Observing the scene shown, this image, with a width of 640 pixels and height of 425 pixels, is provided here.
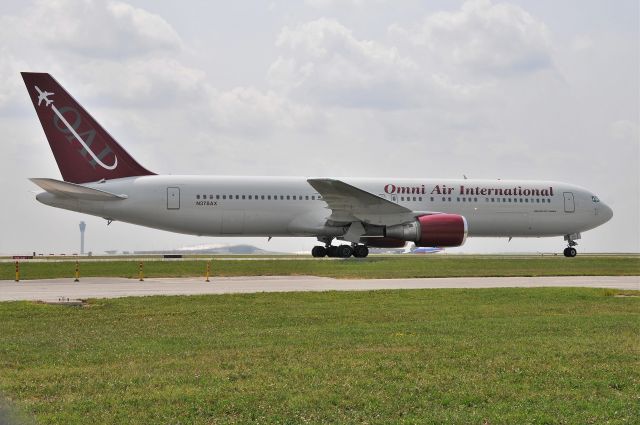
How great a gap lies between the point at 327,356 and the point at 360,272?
20.4 meters

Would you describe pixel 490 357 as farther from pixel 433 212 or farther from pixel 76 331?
pixel 433 212

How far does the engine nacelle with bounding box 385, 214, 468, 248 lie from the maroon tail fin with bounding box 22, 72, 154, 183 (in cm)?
1295

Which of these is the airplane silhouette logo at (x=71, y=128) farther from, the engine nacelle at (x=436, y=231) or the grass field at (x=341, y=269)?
the engine nacelle at (x=436, y=231)

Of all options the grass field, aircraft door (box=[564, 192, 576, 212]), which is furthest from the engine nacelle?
aircraft door (box=[564, 192, 576, 212])

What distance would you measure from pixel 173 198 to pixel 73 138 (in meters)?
5.03

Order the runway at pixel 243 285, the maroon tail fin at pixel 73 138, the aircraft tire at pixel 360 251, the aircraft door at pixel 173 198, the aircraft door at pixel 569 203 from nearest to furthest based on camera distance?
1. the runway at pixel 243 285
2. the maroon tail fin at pixel 73 138
3. the aircraft door at pixel 173 198
4. the aircraft tire at pixel 360 251
5. the aircraft door at pixel 569 203

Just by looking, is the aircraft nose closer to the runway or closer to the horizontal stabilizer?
the runway

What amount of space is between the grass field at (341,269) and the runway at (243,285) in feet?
7.05

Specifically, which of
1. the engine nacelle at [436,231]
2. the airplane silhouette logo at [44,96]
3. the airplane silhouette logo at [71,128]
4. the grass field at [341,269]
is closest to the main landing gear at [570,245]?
the grass field at [341,269]

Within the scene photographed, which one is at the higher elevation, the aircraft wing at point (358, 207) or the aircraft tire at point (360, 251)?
the aircraft wing at point (358, 207)

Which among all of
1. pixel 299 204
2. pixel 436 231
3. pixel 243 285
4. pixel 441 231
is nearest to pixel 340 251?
pixel 299 204

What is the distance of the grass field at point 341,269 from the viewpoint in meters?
30.9

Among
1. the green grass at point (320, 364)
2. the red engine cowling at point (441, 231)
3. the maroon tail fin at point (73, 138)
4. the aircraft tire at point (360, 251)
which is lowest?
the green grass at point (320, 364)

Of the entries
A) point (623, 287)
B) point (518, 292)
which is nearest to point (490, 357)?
point (518, 292)
